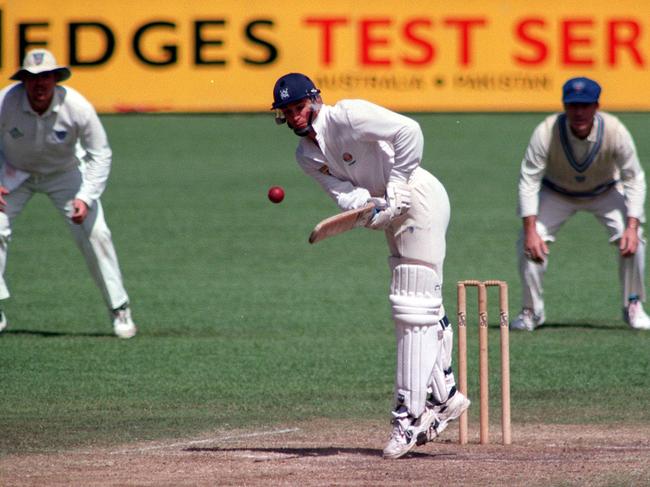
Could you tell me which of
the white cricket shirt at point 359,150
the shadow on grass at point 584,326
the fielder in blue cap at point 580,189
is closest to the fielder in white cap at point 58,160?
the fielder in blue cap at point 580,189

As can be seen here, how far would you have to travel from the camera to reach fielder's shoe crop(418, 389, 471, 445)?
6621mm

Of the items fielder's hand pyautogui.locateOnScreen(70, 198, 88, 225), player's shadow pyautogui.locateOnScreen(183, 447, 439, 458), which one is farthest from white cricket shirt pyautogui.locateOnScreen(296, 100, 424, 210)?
fielder's hand pyautogui.locateOnScreen(70, 198, 88, 225)

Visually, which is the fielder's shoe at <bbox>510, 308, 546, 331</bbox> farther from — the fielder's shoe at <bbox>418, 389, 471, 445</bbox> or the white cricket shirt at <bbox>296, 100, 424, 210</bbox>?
the white cricket shirt at <bbox>296, 100, 424, 210</bbox>

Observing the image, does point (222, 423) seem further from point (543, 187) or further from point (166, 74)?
point (166, 74)

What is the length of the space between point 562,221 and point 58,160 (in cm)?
357

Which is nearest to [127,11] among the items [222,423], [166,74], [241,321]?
[166,74]

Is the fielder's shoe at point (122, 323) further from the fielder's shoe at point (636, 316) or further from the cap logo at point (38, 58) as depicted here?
the fielder's shoe at point (636, 316)

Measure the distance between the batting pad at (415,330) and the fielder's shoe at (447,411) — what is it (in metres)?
0.20

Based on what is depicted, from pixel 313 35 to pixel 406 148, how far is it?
14744 mm

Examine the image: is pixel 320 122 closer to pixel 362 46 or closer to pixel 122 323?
pixel 122 323

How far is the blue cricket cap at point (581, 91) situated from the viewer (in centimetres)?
944

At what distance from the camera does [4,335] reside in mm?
10008

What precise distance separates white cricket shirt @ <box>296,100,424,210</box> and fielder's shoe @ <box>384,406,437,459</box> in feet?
3.15

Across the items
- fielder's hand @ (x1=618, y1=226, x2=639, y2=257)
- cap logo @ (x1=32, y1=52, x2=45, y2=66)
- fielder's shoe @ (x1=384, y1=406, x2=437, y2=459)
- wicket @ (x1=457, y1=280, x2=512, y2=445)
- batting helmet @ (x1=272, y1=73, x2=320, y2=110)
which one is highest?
cap logo @ (x1=32, y1=52, x2=45, y2=66)
